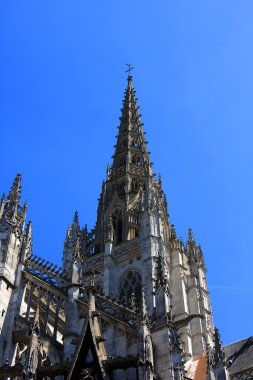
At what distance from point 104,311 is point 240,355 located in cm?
999

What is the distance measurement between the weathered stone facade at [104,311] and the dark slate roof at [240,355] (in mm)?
1664

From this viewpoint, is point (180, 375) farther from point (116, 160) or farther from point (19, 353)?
point (116, 160)

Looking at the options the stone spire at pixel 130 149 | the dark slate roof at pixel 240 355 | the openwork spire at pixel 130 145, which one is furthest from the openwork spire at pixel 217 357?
the openwork spire at pixel 130 145

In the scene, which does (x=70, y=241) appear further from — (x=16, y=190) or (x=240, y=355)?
(x=16, y=190)

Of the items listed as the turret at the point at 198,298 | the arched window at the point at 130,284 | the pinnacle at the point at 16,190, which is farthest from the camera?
the arched window at the point at 130,284

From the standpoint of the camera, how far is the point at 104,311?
17312 mm

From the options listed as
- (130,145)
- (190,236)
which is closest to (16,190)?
(190,236)

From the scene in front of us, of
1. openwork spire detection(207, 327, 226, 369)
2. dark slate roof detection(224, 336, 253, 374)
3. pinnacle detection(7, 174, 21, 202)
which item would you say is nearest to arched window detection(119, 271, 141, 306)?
dark slate roof detection(224, 336, 253, 374)

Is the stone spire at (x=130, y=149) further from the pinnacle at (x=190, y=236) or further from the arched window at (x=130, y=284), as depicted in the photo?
the arched window at (x=130, y=284)

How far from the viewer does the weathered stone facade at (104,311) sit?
13586mm

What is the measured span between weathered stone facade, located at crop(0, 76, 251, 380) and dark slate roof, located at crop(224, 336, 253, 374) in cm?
166

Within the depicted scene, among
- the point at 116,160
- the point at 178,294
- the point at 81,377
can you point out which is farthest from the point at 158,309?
the point at 116,160

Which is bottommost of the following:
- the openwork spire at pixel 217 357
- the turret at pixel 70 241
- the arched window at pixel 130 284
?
the openwork spire at pixel 217 357

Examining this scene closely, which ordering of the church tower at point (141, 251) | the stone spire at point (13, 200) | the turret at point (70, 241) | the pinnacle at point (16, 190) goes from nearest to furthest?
the stone spire at point (13, 200), the pinnacle at point (16, 190), the church tower at point (141, 251), the turret at point (70, 241)
